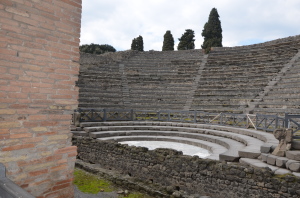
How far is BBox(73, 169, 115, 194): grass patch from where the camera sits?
6.58 m

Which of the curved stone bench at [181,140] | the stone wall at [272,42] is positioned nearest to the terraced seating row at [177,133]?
the curved stone bench at [181,140]

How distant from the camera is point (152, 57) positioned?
28578 millimetres

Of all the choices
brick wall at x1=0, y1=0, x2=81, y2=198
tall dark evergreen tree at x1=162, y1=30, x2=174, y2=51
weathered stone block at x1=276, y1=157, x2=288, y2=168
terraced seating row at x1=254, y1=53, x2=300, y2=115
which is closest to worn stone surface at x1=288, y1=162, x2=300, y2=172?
weathered stone block at x1=276, y1=157, x2=288, y2=168

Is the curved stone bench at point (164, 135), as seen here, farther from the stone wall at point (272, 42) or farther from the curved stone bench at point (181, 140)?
the stone wall at point (272, 42)

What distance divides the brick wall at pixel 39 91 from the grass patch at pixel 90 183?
3761 millimetres

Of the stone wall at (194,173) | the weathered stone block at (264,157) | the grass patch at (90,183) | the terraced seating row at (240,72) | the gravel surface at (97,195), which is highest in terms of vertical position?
the terraced seating row at (240,72)

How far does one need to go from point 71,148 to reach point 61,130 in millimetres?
316

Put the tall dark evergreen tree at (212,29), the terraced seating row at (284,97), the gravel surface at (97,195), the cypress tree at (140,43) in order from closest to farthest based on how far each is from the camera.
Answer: the gravel surface at (97,195) < the terraced seating row at (284,97) < the tall dark evergreen tree at (212,29) < the cypress tree at (140,43)

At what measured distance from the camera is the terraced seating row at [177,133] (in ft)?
35.1

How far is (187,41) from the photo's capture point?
4100cm

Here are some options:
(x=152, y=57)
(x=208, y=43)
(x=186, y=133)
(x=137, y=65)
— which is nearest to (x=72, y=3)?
(x=186, y=133)

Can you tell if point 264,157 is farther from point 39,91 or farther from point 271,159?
point 39,91

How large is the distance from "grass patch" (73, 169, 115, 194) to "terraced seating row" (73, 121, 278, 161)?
432 centimetres

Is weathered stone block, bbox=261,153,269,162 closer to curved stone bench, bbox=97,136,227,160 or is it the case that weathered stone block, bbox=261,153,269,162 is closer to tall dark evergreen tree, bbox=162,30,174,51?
curved stone bench, bbox=97,136,227,160
